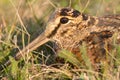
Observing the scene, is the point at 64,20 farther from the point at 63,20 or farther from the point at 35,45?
the point at 35,45

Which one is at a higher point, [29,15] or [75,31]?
[29,15]

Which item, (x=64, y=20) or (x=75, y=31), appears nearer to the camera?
(x=64, y=20)

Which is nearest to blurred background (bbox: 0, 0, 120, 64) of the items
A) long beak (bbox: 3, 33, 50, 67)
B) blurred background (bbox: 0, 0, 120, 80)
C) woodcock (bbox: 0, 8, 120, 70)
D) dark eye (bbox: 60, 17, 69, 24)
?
blurred background (bbox: 0, 0, 120, 80)

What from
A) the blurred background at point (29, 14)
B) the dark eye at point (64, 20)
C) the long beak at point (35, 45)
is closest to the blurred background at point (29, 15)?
the blurred background at point (29, 14)

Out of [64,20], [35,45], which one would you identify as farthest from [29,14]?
[64,20]

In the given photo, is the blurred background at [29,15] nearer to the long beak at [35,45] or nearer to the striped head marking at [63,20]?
the long beak at [35,45]

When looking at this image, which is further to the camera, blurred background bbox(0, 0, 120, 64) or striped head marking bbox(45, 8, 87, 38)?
blurred background bbox(0, 0, 120, 64)

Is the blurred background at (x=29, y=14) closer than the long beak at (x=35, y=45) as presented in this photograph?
No

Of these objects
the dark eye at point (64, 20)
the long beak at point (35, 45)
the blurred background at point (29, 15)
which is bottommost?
the long beak at point (35, 45)

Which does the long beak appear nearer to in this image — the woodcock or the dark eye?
the woodcock
